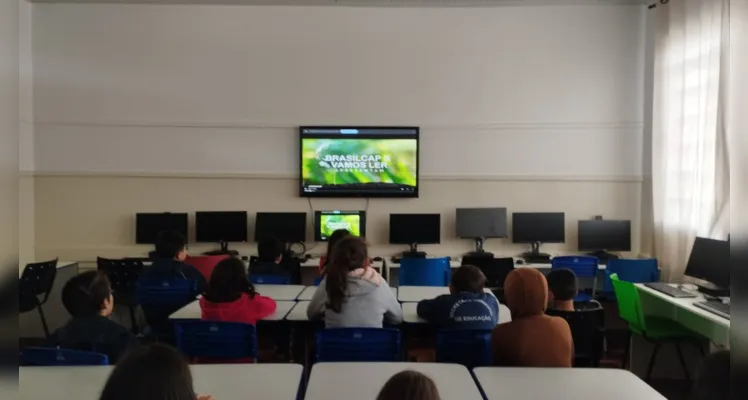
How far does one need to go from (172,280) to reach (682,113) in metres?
5.03

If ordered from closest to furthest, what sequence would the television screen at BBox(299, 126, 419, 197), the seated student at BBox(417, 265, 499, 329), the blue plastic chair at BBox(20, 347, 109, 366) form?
the blue plastic chair at BBox(20, 347, 109, 366), the seated student at BBox(417, 265, 499, 329), the television screen at BBox(299, 126, 419, 197)

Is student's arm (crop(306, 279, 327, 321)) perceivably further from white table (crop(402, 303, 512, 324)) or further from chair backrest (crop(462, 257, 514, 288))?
chair backrest (crop(462, 257, 514, 288))

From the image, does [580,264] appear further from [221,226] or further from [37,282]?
[37,282]

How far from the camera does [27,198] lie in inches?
263

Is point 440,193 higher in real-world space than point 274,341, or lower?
higher

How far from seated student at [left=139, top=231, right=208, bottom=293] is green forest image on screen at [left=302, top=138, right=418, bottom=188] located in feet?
7.60

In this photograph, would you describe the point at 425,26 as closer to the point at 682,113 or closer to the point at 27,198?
the point at 682,113

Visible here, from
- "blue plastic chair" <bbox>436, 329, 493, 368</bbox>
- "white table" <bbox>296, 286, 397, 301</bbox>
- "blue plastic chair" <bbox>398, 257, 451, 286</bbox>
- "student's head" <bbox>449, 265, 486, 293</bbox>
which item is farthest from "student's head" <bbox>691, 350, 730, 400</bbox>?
"blue plastic chair" <bbox>398, 257, 451, 286</bbox>

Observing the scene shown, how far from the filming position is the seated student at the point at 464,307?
313 centimetres

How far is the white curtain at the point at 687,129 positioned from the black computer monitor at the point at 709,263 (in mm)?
267

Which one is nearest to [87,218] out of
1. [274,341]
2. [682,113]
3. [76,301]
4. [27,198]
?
[27,198]

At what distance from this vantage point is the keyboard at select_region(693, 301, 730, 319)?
3.67m

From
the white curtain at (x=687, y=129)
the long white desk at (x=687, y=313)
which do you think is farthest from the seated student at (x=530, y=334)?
the white curtain at (x=687, y=129)

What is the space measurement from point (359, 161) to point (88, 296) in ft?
13.8
